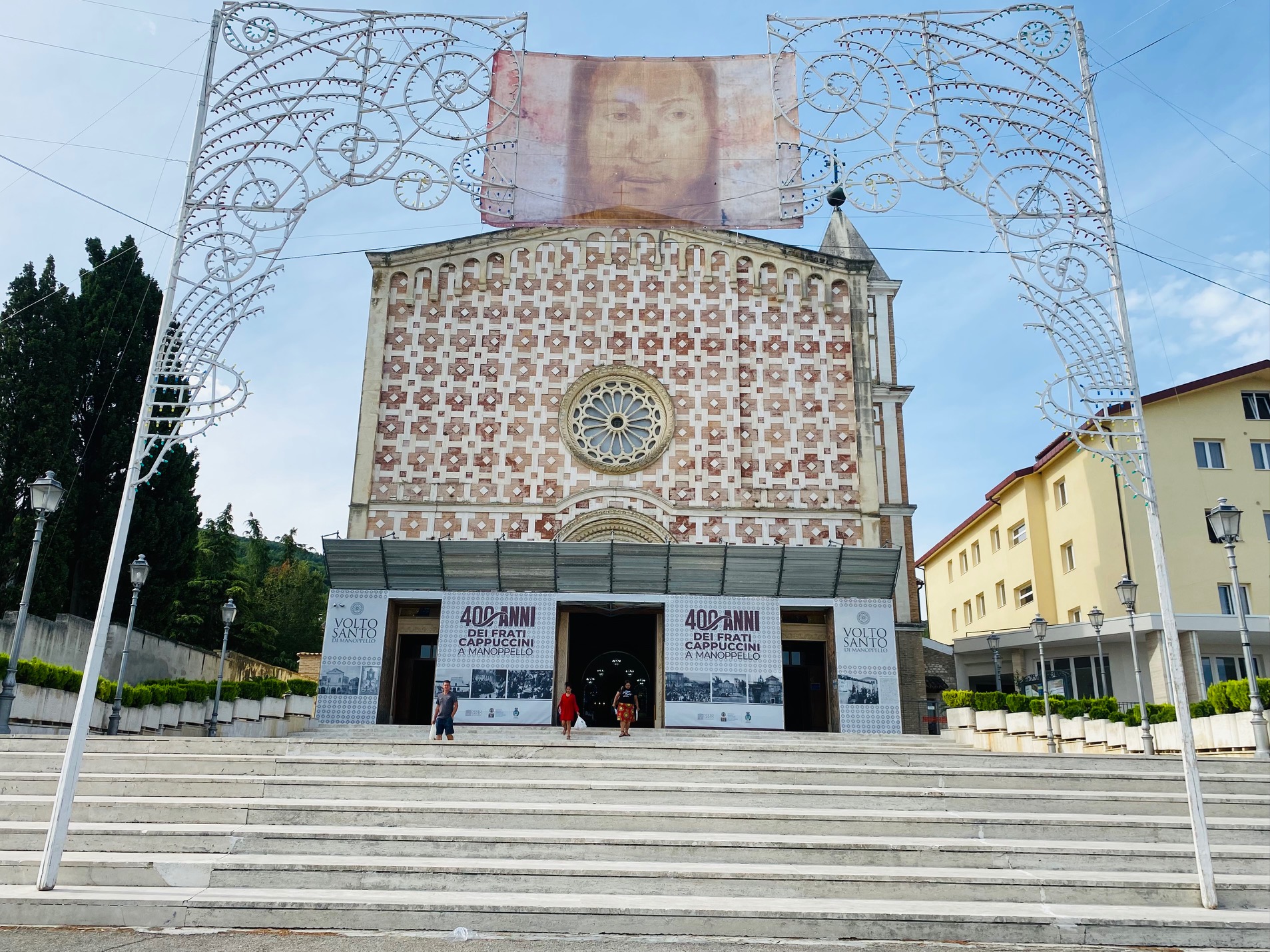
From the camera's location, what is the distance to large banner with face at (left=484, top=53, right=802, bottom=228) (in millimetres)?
12641

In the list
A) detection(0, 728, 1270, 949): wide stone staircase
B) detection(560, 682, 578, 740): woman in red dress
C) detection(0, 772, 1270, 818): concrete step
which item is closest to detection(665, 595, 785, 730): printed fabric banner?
detection(560, 682, 578, 740): woman in red dress

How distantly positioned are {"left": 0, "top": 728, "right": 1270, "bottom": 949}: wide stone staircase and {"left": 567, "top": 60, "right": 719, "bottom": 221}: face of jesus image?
7.30 meters

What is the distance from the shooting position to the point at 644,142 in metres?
12.9

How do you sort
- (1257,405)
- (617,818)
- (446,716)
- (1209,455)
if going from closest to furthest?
1. (617,818)
2. (446,716)
3. (1209,455)
4. (1257,405)

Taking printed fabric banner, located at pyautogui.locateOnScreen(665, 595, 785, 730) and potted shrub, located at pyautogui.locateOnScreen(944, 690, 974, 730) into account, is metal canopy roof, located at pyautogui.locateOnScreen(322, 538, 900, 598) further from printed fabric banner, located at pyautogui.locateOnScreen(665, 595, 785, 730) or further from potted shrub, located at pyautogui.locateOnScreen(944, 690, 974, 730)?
potted shrub, located at pyautogui.locateOnScreen(944, 690, 974, 730)

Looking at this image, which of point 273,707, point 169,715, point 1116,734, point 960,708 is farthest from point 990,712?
point 169,715

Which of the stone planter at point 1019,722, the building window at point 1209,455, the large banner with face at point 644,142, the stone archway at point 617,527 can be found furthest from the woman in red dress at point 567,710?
the building window at point 1209,455

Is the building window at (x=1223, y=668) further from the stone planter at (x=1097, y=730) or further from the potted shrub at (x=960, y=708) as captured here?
the stone planter at (x=1097, y=730)

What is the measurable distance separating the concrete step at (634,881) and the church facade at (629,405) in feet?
47.0

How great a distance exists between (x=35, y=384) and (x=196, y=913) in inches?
830

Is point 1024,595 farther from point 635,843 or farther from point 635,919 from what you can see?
point 635,919

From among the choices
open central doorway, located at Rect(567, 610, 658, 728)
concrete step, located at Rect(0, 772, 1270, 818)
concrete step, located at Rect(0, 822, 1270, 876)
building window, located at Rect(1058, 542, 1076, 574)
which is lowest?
concrete step, located at Rect(0, 822, 1270, 876)

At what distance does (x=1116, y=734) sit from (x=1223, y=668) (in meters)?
12.3

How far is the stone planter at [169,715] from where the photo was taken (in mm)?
19031
